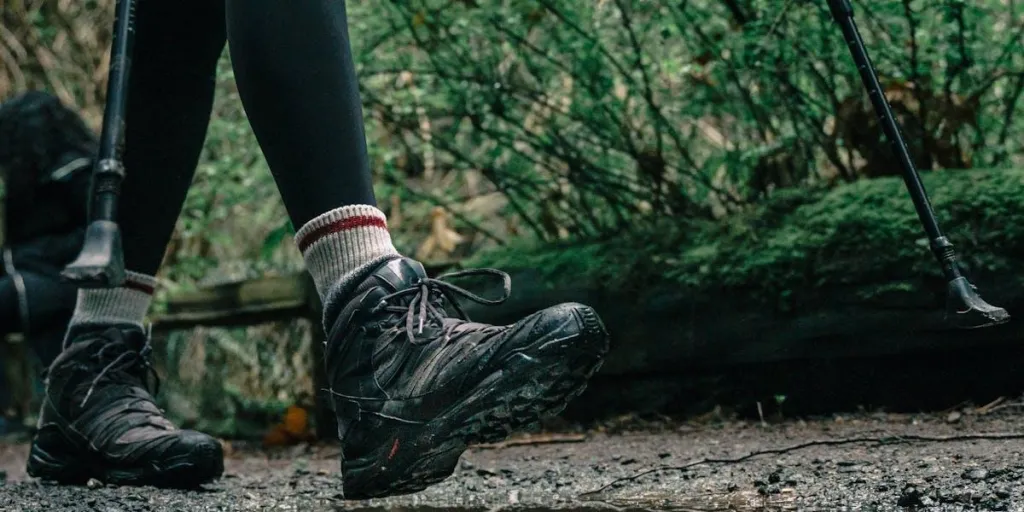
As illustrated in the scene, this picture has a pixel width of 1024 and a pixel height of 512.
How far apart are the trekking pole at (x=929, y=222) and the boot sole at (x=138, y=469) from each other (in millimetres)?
1395

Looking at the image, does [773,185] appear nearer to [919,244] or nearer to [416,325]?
[919,244]

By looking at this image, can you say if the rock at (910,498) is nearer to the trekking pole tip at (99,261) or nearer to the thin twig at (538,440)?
the trekking pole tip at (99,261)

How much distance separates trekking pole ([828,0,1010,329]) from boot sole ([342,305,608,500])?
1.85 feet

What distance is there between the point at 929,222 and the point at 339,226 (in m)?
0.90

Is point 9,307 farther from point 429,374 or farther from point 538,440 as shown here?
point 429,374

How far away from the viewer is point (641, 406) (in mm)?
3395

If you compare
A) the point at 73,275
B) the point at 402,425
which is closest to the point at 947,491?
the point at 402,425

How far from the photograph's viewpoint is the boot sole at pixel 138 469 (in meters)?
2.23

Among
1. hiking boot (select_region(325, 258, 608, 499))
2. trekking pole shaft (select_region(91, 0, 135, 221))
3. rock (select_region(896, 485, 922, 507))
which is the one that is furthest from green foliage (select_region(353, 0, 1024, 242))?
trekking pole shaft (select_region(91, 0, 135, 221))

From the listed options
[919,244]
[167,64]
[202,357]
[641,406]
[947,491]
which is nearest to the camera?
[947,491]

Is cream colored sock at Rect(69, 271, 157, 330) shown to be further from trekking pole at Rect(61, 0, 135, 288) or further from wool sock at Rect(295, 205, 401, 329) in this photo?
trekking pole at Rect(61, 0, 135, 288)

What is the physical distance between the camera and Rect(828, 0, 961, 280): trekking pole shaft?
173 centimetres

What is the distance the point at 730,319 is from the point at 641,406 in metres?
0.42

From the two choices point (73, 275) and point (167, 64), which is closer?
point (73, 275)
